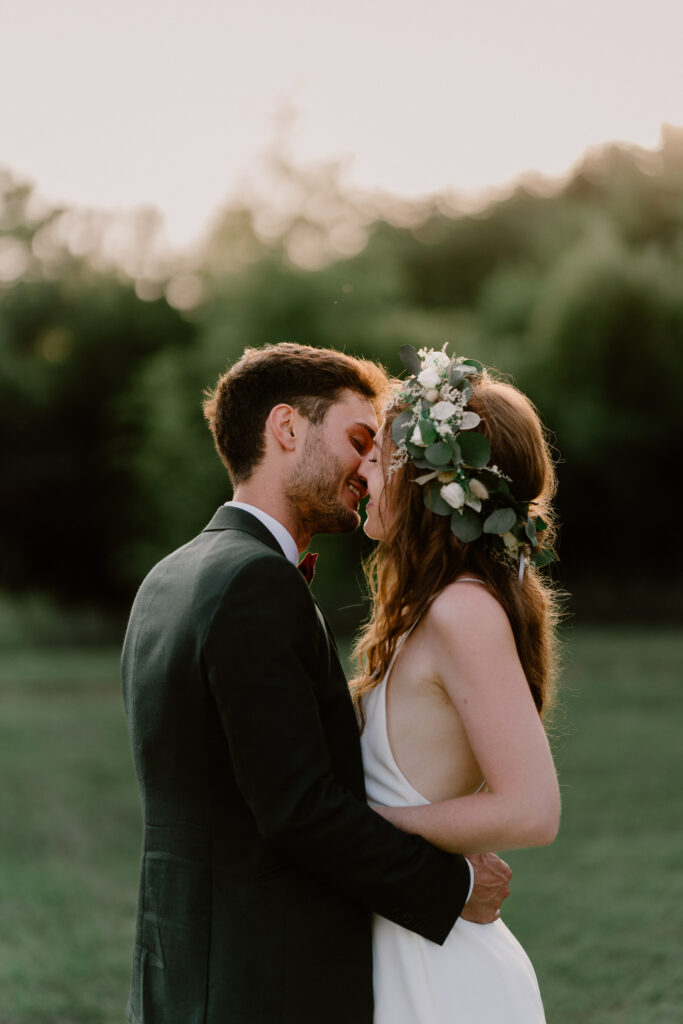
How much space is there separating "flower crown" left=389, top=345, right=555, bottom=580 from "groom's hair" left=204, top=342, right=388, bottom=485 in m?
0.19

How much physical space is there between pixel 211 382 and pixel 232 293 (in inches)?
52.3

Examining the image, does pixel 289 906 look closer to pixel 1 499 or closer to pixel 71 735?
pixel 71 735

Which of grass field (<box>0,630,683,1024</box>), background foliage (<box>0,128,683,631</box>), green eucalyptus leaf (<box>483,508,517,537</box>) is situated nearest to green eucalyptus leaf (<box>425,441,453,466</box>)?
green eucalyptus leaf (<box>483,508,517,537</box>)

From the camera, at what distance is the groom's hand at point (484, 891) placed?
1.79 metres

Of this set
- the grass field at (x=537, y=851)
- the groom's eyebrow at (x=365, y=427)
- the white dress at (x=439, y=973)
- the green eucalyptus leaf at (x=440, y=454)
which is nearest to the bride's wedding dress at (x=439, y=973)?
the white dress at (x=439, y=973)

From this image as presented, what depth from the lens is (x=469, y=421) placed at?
1850 mm

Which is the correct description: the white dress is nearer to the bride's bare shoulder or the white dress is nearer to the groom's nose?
the bride's bare shoulder

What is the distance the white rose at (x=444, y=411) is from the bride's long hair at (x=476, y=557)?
0.04 m

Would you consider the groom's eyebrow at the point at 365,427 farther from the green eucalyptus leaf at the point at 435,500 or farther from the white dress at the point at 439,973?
the white dress at the point at 439,973

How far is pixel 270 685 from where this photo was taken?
1.58 m

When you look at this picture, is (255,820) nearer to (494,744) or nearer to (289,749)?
(289,749)

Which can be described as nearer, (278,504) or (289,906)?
(289,906)

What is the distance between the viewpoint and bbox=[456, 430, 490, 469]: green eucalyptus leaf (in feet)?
6.00

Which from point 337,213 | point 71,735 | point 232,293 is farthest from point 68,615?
point 337,213
